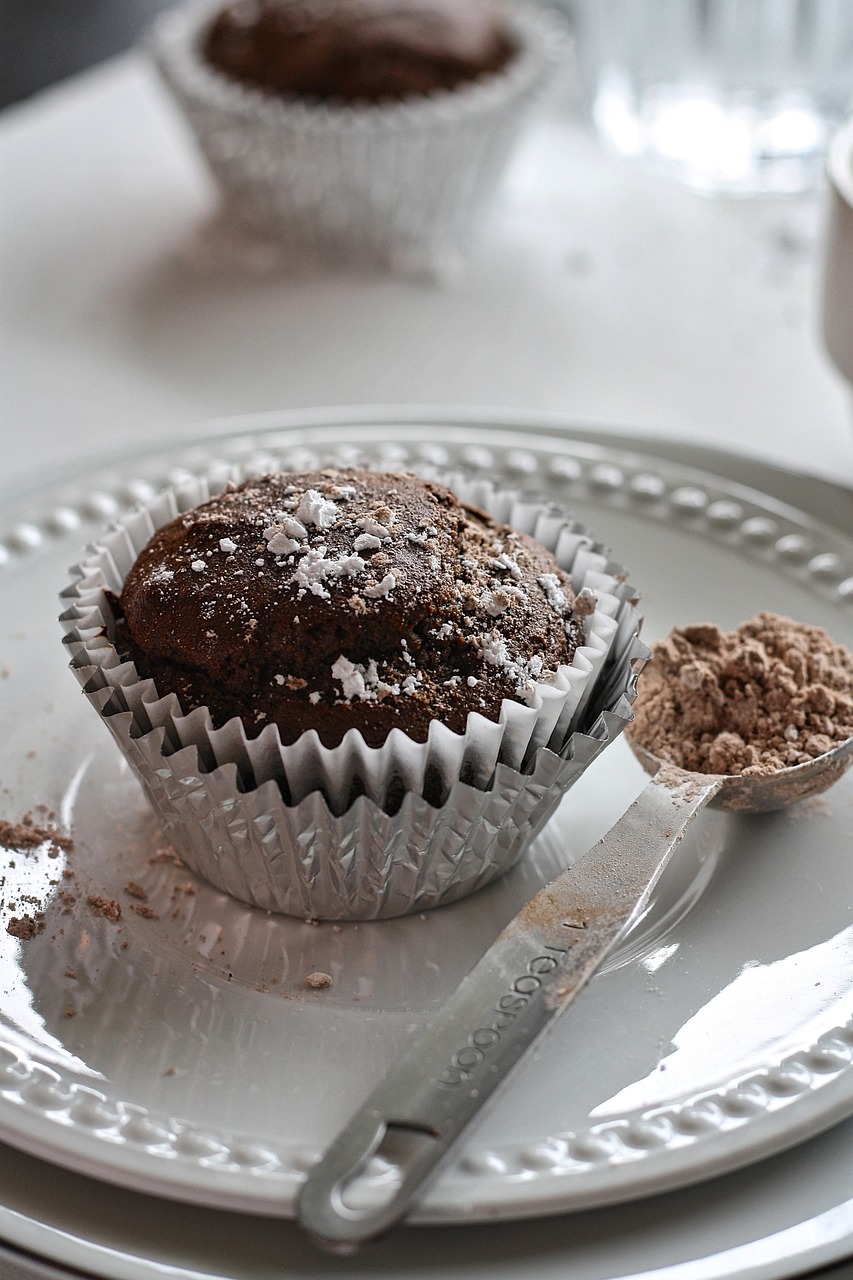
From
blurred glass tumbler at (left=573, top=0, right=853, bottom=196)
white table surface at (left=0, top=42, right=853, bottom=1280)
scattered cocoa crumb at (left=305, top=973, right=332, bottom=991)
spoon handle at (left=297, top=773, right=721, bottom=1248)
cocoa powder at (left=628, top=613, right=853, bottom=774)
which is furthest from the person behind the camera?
blurred glass tumbler at (left=573, top=0, right=853, bottom=196)

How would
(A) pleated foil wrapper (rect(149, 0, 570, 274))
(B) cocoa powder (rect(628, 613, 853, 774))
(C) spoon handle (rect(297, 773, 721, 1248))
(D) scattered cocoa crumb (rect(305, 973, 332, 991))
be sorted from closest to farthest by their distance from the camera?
1. (C) spoon handle (rect(297, 773, 721, 1248))
2. (D) scattered cocoa crumb (rect(305, 973, 332, 991))
3. (B) cocoa powder (rect(628, 613, 853, 774))
4. (A) pleated foil wrapper (rect(149, 0, 570, 274))

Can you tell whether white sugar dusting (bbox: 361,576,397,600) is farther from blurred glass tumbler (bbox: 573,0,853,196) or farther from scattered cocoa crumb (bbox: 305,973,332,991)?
blurred glass tumbler (bbox: 573,0,853,196)

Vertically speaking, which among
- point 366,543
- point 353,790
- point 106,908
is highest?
point 366,543

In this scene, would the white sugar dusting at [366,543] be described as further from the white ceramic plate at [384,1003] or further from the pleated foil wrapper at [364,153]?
the pleated foil wrapper at [364,153]

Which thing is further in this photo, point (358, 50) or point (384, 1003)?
point (358, 50)

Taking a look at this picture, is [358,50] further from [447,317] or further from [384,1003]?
[384,1003]

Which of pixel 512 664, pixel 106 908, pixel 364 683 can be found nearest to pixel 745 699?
pixel 512 664

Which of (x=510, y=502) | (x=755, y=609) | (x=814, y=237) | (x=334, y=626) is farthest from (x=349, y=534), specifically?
(x=814, y=237)

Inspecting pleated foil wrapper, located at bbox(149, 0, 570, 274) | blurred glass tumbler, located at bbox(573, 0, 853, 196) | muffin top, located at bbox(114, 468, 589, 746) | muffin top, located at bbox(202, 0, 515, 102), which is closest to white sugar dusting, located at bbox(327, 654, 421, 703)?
muffin top, located at bbox(114, 468, 589, 746)
